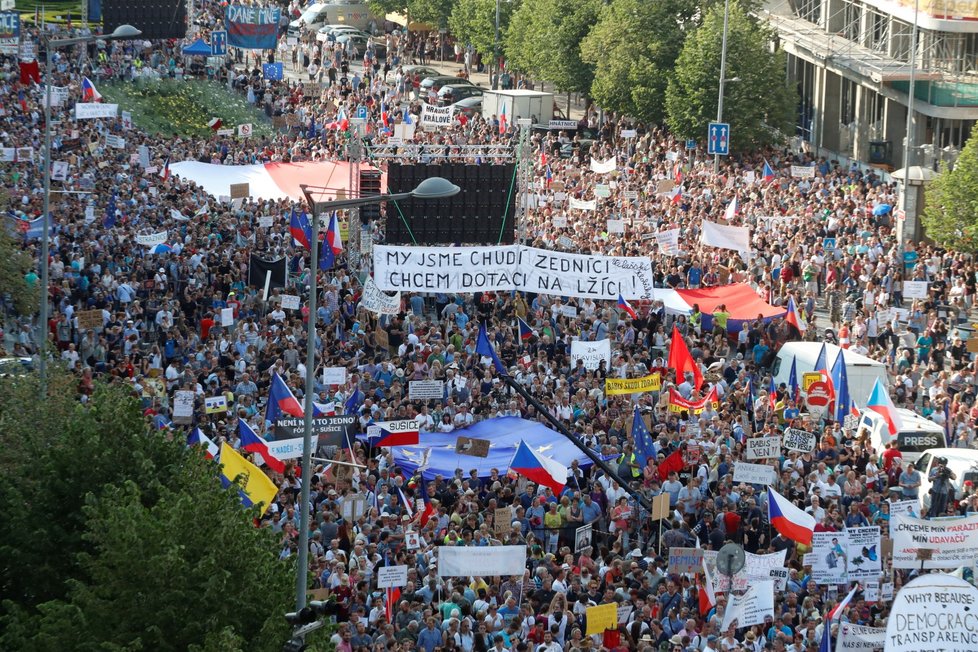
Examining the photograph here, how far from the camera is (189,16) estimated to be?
6419 centimetres

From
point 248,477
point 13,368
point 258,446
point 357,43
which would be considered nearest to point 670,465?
point 258,446

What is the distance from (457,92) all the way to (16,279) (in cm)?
3282

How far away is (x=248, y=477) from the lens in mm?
23594

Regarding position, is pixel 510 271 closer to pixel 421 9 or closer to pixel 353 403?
pixel 353 403

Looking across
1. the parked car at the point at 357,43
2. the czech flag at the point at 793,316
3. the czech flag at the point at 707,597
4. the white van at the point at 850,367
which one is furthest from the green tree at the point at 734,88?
the czech flag at the point at 707,597

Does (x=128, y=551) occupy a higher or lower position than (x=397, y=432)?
Result: higher

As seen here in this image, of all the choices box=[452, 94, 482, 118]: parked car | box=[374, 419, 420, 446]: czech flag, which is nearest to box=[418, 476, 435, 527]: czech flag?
box=[374, 419, 420, 446]: czech flag

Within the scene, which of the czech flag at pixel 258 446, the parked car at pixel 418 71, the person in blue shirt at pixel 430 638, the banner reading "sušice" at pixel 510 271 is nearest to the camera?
the person in blue shirt at pixel 430 638

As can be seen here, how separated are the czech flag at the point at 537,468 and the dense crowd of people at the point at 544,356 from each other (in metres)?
0.34

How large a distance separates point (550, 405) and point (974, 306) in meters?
14.0

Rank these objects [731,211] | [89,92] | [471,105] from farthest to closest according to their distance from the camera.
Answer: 1. [471,105]
2. [89,92]
3. [731,211]

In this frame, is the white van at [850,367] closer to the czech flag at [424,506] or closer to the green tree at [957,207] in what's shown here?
the czech flag at [424,506]

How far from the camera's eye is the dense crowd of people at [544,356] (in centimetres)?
2250

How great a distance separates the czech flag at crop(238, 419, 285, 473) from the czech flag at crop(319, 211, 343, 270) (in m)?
11.3
